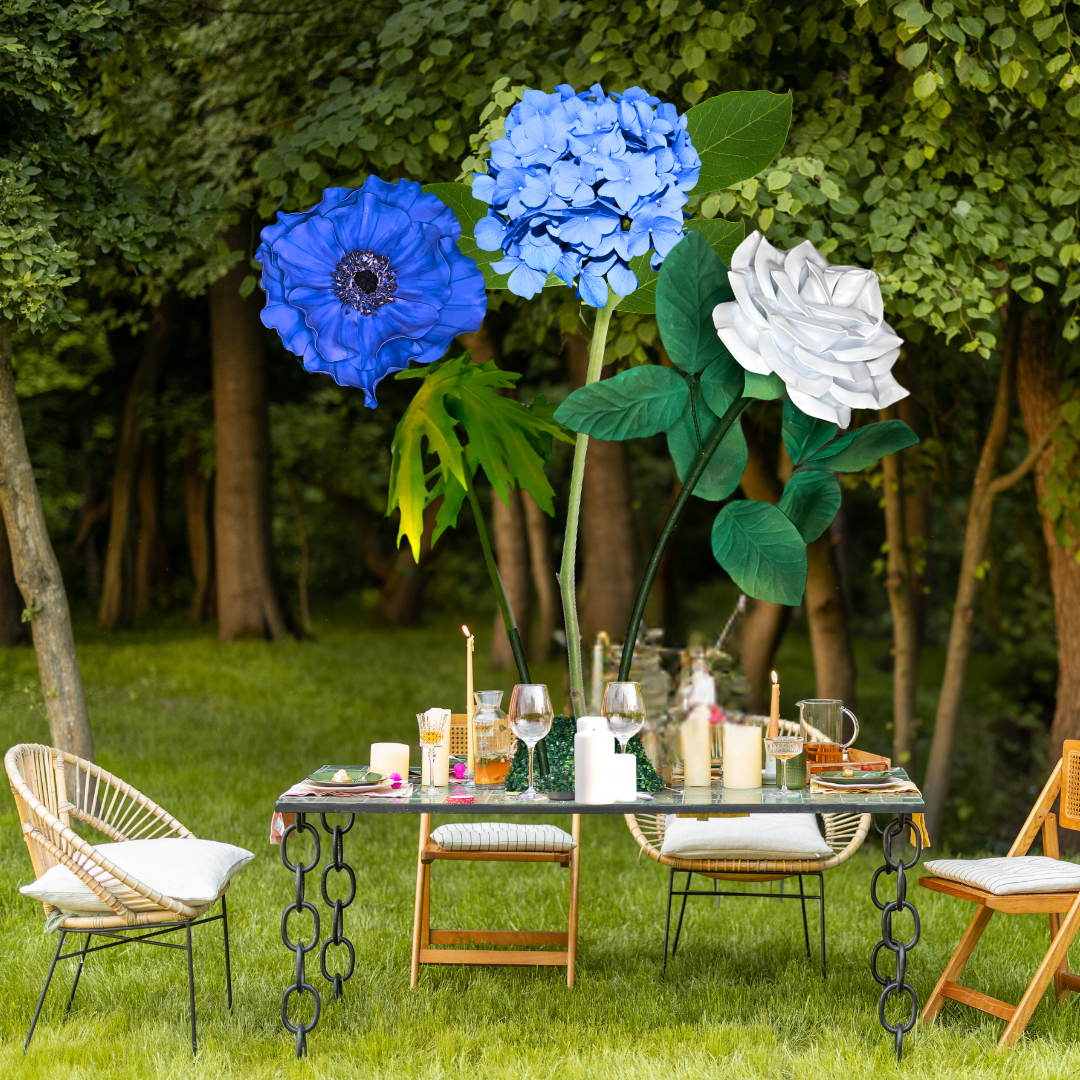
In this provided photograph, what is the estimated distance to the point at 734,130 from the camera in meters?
3.77

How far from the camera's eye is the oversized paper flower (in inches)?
137

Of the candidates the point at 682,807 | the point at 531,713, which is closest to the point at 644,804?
the point at 682,807

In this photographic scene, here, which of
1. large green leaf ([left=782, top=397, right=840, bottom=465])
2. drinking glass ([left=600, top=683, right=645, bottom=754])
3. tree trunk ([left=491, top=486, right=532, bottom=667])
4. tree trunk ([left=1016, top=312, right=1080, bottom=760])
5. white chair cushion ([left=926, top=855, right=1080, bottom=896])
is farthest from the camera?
tree trunk ([left=491, top=486, right=532, bottom=667])

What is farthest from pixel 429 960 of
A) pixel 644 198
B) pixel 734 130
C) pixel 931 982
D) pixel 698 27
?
pixel 698 27

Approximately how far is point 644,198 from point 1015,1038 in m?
2.43

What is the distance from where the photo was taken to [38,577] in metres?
5.97

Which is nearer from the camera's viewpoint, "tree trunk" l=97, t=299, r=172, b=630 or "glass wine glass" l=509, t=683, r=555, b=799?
"glass wine glass" l=509, t=683, r=555, b=799

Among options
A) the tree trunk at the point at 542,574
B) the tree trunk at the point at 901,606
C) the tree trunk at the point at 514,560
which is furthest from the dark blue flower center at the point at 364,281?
the tree trunk at the point at 514,560

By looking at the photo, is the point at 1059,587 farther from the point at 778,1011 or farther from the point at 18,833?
the point at 18,833

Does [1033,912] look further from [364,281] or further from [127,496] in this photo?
[127,496]

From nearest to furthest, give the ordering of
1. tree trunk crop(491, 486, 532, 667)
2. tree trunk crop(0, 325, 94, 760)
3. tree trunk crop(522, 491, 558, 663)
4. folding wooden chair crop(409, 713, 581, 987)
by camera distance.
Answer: folding wooden chair crop(409, 713, 581, 987) → tree trunk crop(0, 325, 94, 760) → tree trunk crop(491, 486, 532, 667) → tree trunk crop(522, 491, 558, 663)

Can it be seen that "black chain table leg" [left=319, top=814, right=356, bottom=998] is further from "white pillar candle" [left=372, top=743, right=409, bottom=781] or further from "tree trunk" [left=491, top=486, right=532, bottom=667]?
"tree trunk" [left=491, top=486, right=532, bottom=667]

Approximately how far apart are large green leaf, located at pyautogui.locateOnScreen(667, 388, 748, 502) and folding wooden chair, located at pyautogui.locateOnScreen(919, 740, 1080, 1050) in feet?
4.08

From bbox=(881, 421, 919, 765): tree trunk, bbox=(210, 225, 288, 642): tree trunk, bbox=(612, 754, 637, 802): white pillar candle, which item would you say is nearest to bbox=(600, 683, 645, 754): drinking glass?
bbox=(612, 754, 637, 802): white pillar candle
